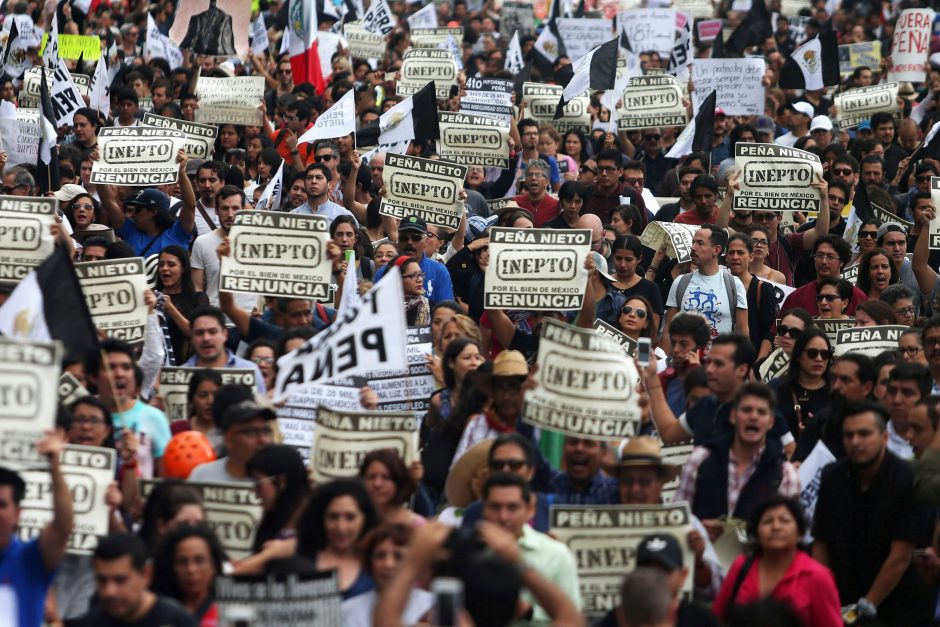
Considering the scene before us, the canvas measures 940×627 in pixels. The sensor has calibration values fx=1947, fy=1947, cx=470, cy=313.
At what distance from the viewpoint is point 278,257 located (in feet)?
41.6

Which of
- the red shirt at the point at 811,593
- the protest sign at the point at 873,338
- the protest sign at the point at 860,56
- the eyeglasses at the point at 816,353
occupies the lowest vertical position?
the red shirt at the point at 811,593

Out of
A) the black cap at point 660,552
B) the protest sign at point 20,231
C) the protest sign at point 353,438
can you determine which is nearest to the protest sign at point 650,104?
the protest sign at point 20,231

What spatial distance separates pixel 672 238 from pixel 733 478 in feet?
19.3

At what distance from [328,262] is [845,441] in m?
4.48

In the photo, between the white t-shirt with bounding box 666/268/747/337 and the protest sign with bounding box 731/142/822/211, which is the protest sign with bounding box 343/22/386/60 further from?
the white t-shirt with bounding box 666/268/747/337

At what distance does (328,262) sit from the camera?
1270cm

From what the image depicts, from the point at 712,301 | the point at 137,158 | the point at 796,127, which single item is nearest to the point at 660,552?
the point at 712,301

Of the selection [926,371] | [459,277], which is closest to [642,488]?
[926,371]

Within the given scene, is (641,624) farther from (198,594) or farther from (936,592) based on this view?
(936,592)

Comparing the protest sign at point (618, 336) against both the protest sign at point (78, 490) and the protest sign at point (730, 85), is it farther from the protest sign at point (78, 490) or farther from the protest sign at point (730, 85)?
the protest sign at point (730, 85)

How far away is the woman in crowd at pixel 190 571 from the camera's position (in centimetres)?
756

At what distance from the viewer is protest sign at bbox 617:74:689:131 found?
64.6 feet

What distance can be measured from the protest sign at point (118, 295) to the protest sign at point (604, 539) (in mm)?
4133

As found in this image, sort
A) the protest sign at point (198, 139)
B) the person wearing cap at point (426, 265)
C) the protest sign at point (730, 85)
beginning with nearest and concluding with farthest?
the person wearing cap at point (426, 265) < the protest sign at point (198, 139) < the protest sign at point (730, 85)
